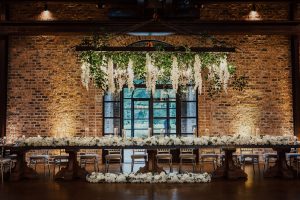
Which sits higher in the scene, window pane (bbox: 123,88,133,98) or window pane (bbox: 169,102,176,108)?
window pane (bbox: 123,88,133,98)

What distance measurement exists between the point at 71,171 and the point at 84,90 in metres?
3.35

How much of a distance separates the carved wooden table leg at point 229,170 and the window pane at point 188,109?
2995mm

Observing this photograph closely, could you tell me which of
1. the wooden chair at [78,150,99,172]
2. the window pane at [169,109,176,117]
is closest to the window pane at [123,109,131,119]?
the window pane at [169,109,176,117]

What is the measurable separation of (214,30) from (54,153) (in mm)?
5457

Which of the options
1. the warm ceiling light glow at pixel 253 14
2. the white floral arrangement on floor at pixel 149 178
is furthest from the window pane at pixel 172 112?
the white floral arrangement on floor at pixel 149 178

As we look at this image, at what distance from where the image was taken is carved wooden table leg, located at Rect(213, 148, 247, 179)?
28.5ft

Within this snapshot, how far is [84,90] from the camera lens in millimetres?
11492

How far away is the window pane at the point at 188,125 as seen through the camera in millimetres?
11703

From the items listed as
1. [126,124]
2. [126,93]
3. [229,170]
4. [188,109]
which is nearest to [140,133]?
[126,124]

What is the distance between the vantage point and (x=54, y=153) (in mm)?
11250

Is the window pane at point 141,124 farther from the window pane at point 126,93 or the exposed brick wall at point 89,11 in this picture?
the exposed brick wall at point 89,11

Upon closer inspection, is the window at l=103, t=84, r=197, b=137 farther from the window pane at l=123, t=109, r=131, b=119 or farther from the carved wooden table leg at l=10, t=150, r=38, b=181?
the carved wooden table leg at l=10, t=150, r=38, b=181

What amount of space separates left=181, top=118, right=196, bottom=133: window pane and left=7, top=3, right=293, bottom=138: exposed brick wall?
10.2 inches

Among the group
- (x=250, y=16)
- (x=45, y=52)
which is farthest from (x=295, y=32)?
(x=45, y=52)
